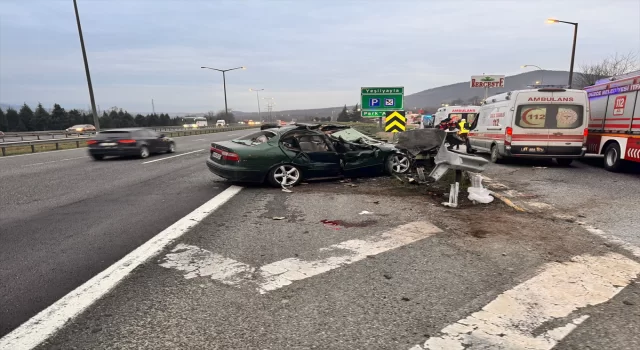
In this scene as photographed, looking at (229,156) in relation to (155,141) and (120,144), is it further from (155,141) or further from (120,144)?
(155,141)

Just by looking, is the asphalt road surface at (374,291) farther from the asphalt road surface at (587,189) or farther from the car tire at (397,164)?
the car tire at (397,164)

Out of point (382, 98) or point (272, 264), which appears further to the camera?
point (382, 98)

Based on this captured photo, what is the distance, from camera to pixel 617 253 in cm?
439

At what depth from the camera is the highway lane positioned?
3.67m

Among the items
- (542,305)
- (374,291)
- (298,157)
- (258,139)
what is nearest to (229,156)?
(258,139)

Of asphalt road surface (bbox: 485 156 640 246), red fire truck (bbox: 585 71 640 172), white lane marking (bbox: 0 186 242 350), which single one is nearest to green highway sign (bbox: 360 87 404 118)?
asphalt road surface (bbox: 485 156 640 246)

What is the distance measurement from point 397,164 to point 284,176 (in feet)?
10.4

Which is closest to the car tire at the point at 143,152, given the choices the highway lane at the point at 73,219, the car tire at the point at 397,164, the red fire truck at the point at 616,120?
the highway lane at the point at 73,219

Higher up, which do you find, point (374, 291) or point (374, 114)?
point (374, 114)

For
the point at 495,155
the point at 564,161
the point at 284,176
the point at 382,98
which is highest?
the point at 382,98

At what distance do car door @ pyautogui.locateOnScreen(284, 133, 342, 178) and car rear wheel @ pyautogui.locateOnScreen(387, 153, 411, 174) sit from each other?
4.85 ft

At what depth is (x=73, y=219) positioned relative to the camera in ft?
19.7

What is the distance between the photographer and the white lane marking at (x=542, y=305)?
2.67 meters

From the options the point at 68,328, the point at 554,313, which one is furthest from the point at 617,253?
the point at 68,328
